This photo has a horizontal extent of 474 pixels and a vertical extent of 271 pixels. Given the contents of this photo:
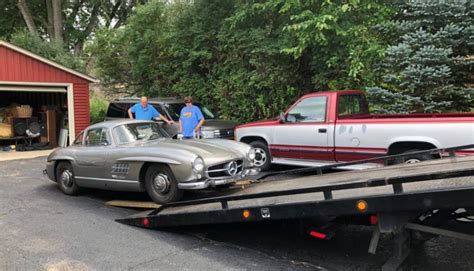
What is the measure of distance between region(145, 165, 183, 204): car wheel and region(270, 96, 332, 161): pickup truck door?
11.6 feet

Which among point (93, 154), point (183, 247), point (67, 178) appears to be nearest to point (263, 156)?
point (93, 154)

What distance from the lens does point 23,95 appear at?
17.7 meters

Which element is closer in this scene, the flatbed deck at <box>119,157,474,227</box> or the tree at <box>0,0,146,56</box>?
the flatbed deck at <box>119,157,474,227</box>

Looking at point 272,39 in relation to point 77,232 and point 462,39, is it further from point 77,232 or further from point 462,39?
point 77,232

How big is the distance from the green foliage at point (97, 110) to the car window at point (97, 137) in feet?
39.3

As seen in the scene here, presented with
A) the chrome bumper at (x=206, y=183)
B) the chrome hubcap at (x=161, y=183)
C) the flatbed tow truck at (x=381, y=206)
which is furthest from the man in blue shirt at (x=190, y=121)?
the flatbed tow truck at (x=381, y=206)

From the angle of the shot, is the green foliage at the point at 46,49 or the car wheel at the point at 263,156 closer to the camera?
the car wheel at the point at 263,156

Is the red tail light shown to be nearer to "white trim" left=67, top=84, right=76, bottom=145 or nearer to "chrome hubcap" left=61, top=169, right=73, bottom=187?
"chrome hubcap" left=61, top=169, right=73, bottom=187

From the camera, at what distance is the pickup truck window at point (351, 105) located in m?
8.32

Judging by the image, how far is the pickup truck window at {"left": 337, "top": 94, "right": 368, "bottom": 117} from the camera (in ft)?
27.3

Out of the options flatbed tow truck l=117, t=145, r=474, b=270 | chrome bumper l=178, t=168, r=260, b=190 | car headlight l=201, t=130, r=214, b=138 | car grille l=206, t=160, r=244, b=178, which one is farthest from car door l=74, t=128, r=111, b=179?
car headlight l=201, t=130, r=214, b=138

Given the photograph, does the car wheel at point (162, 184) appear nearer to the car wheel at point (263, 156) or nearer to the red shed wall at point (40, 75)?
the car wheel at point (263, 156)

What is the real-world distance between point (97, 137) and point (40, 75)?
8259 mm

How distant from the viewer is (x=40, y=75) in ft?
45.8
